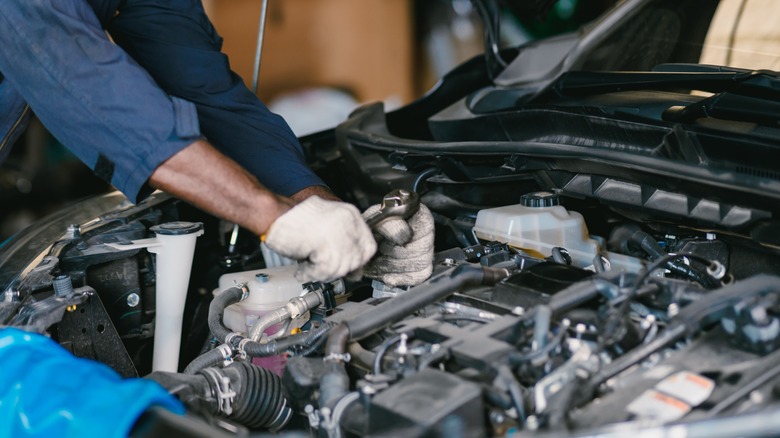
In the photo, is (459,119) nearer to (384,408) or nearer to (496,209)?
(496,209)

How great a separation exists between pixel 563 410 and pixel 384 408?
226 mm

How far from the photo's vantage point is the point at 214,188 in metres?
1.38

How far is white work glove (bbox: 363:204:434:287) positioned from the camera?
1.48 metres

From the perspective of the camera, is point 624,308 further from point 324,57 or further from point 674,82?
point 324,57

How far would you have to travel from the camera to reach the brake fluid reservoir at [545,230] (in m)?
1.59

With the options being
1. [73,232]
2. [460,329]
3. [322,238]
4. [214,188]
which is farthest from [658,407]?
[73,232]

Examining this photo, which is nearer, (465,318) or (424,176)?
(465,318)

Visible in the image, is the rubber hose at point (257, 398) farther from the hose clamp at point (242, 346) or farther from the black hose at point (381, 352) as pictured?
the black hose at point (381, 352)

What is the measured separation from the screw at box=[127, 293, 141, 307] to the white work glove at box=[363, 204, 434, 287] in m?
0.54

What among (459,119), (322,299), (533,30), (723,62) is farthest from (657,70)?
(533,30)

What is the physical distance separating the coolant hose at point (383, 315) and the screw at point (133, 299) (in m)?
0.64

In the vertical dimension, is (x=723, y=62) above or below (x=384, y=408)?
above

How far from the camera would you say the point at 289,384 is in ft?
4.05

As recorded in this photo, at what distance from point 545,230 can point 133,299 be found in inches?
35.1
